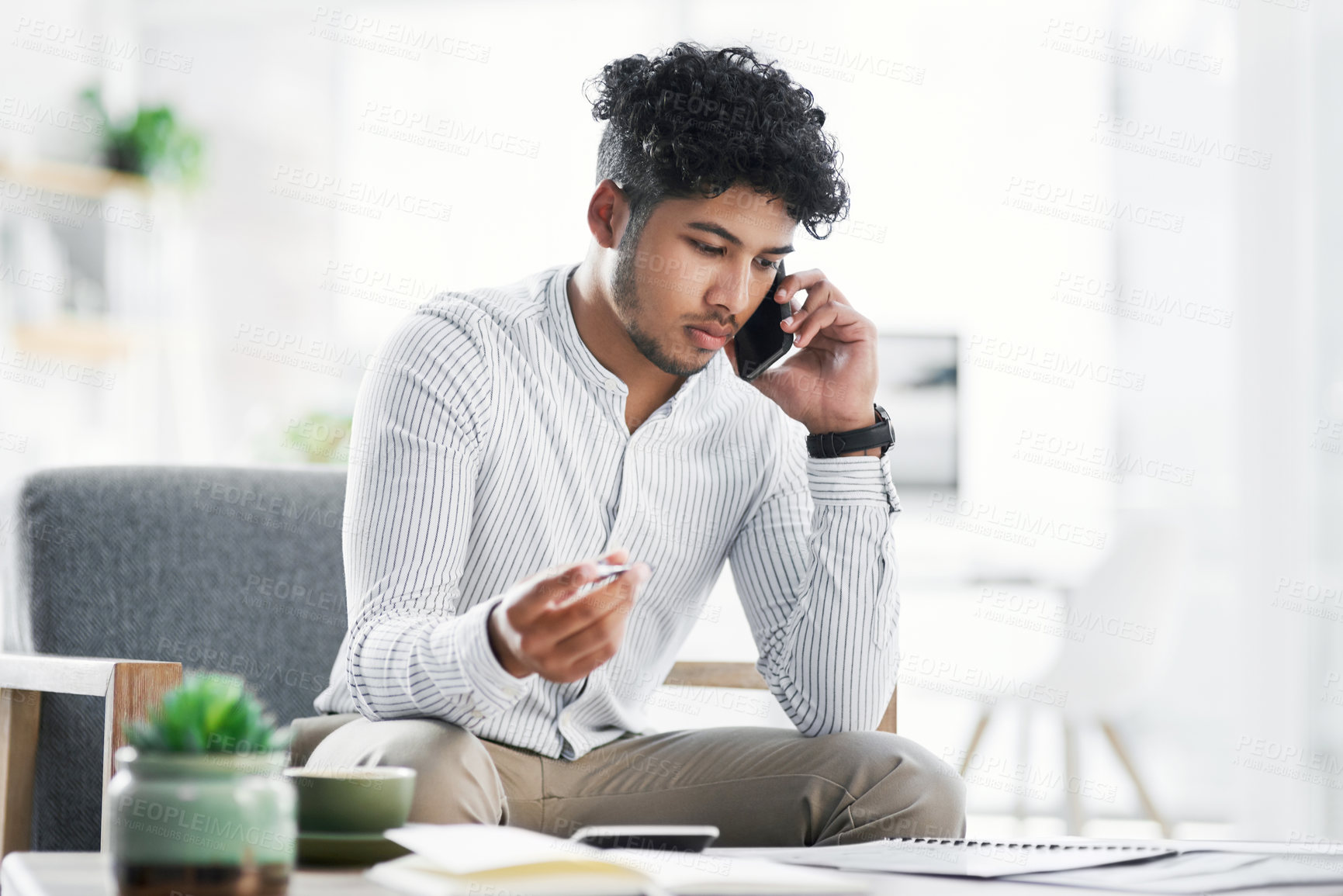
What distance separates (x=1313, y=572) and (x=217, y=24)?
4116 millimetres

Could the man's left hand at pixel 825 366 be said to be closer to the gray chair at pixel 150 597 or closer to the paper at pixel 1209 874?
the gray chair at pixel 150 597

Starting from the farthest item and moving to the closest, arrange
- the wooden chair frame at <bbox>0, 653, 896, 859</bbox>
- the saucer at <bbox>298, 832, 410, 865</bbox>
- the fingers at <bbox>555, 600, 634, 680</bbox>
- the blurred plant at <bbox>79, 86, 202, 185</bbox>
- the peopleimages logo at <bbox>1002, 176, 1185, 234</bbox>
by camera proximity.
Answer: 1. the blurred plant at <bbox>79, 86, 202, 185</bbox>
2. the peopleimages logo at <bbox>1002, 176, 1185, 234</bbox>
3. the wooden chair frame at <bbox>0, 653, 896, 859</bbox>
4. the fingers at <bbox>555, 600, 634, 680</bbox>
5. the saucer at <bbox>298, 832, 410, 865</bbox>

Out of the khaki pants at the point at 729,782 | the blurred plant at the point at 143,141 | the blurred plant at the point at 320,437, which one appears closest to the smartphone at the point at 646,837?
the khaki pants at the point at 729,782

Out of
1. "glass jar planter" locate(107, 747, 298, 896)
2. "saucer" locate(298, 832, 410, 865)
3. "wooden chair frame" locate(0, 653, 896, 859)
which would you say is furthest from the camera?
"wooden chair frame" locate(0, 653, 896, 859)

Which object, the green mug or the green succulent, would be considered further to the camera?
the green mug

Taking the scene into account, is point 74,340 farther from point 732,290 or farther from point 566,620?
point 566,620

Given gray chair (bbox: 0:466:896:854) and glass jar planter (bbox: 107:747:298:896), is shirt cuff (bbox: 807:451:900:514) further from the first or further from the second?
glass jar planter (bbox: 107:747:298:896)

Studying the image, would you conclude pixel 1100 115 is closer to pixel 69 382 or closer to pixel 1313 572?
pixel 1313 572

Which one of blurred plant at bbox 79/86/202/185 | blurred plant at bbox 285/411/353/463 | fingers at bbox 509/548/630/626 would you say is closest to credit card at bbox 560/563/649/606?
fingers at bbox 509/548/630/626

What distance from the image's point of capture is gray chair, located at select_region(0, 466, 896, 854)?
1406 mm

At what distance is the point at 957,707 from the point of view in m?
3.80

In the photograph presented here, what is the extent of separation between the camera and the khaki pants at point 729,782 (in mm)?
1162

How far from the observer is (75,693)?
1.17 meters

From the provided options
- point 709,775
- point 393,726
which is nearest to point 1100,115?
point 709,775
